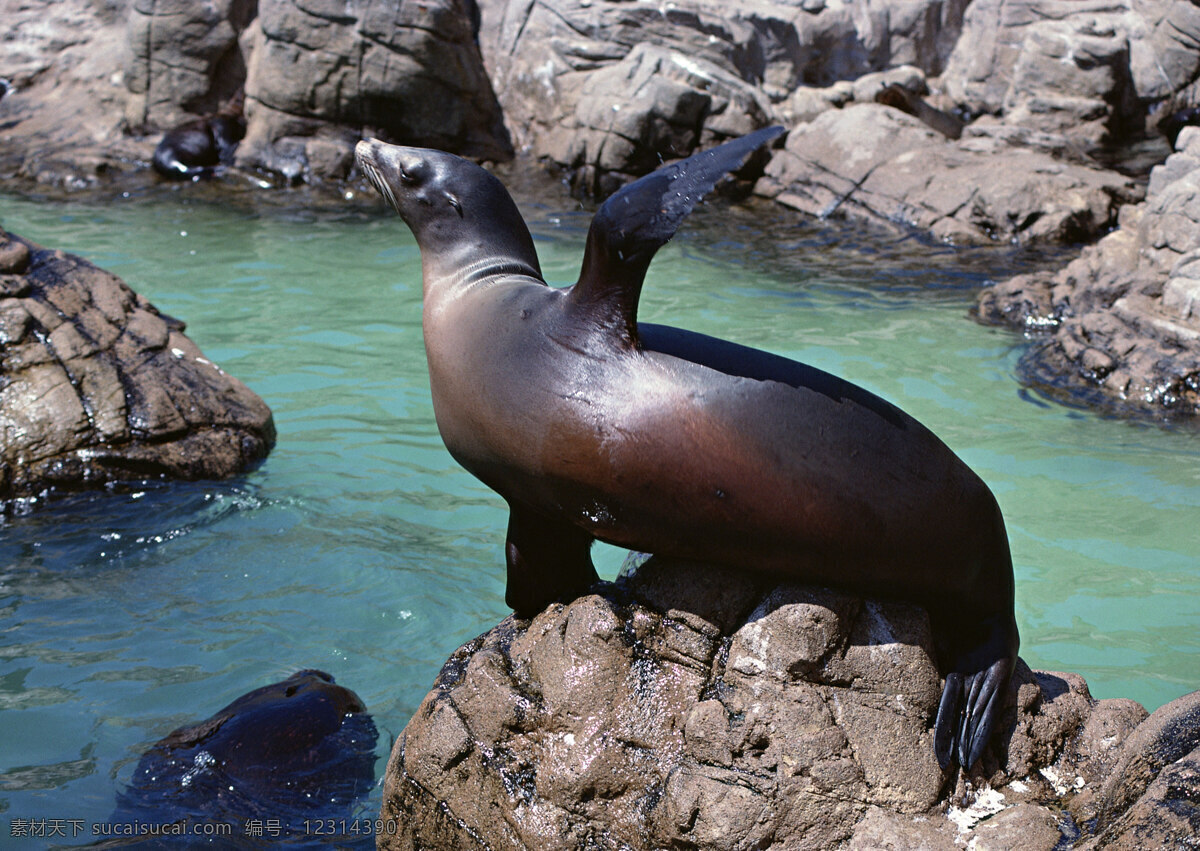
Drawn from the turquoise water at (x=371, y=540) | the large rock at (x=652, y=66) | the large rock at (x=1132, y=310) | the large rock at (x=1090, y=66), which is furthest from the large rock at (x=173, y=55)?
the large rock at (x=1132, y=310)

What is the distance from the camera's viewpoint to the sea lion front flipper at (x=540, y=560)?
3068 millimetres

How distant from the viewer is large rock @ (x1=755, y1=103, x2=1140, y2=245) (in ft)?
34.8

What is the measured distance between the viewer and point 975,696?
274cm

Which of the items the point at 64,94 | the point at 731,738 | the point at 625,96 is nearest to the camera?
the point at 731,738

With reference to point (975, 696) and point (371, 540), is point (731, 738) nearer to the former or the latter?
point (975, 696)

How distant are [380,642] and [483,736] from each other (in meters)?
1.73

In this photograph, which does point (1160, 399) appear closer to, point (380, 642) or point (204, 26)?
point (380, 642)

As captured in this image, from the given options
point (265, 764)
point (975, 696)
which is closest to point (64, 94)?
point (265, 764)

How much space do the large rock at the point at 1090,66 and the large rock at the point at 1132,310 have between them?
218 inches

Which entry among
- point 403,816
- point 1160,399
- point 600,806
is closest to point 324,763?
point 403,816

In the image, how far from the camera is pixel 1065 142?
12.6 meters

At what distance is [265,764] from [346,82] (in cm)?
1130

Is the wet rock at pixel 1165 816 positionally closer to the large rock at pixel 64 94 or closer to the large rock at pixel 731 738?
the large rock at pixel 731 738

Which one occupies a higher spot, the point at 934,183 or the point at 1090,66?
the point at 1090,66
